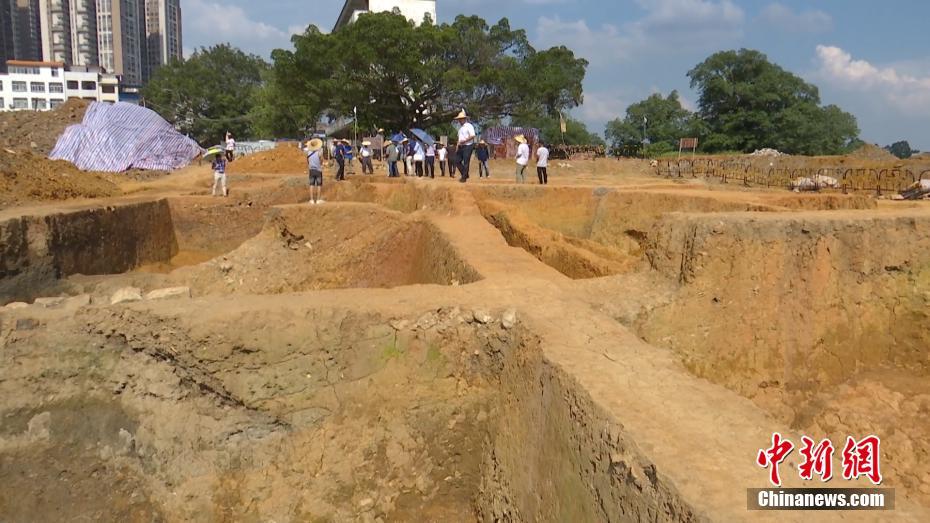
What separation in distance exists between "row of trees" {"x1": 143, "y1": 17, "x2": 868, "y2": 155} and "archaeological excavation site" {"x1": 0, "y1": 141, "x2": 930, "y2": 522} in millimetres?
20304

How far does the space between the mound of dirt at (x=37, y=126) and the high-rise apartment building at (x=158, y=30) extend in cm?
6900

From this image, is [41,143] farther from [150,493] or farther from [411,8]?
[411,8]

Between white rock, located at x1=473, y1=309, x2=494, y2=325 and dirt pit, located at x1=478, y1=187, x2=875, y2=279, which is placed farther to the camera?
dirt pit, located at x1=478, y1=187, x2=875, y2=279

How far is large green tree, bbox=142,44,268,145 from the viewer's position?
46.1 m

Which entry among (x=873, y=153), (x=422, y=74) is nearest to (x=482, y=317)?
(x=422, y=74)

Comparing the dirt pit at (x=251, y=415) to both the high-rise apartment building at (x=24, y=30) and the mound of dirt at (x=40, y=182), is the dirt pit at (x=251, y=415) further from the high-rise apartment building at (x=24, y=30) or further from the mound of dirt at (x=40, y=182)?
the high-rise apartment building at (x=24, y=30)

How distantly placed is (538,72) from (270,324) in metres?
24.6

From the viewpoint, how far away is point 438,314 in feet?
14.7

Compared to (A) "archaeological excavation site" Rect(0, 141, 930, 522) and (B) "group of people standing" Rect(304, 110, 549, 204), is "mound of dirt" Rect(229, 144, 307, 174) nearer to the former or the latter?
(B) "group of people standing" Rect(304, 110, 549, 204)

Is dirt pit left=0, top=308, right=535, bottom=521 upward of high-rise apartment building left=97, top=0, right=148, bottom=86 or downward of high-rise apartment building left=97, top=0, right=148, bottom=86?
downward

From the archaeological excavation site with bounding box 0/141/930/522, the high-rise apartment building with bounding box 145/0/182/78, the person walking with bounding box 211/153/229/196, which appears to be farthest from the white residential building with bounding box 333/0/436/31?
the high-rise apartment building with bounding box 145/0/182/78

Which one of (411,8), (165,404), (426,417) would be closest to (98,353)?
(165,404)

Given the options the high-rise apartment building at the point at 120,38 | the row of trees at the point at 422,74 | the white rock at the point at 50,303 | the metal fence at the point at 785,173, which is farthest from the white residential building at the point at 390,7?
the high-rise apartment building at the point at 120,38

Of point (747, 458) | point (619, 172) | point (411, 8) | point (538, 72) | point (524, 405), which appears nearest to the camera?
point (747, 458)
